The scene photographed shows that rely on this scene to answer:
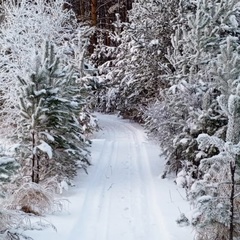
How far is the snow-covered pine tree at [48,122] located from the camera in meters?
7.65

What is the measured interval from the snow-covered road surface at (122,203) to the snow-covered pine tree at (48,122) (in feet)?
2.35

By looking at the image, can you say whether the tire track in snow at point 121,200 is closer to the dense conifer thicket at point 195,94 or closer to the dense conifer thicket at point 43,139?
the dense conifer thicket at point 43,139

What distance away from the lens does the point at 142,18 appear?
17047mm

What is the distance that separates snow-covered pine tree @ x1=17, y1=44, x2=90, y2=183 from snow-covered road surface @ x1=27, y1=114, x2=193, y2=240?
28.2 inches

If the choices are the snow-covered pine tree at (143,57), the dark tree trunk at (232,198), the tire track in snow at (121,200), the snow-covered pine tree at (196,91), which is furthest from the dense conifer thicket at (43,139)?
the snow-covered pine tree at (143,57)

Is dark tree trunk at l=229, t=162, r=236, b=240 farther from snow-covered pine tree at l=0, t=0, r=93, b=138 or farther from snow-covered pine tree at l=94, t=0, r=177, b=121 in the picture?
snow-covered pine tree at l=94, t=0, r=177, b=121

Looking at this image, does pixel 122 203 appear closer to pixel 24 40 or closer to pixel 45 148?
pixel 45 148

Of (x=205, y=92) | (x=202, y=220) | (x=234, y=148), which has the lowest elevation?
(x=202, y=220)

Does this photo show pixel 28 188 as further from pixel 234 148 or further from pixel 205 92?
pixel 205 92

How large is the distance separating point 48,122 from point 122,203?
6.93ft

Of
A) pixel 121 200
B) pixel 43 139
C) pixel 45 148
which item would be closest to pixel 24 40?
pixel 43 139

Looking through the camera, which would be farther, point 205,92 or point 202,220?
point 205,92

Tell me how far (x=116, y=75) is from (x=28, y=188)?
42.7 feet

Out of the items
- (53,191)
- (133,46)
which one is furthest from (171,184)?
(133,46)
